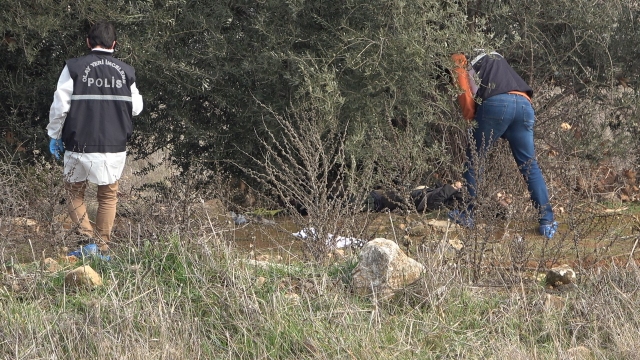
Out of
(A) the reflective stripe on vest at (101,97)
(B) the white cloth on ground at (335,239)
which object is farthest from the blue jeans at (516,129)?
(A) the reflective stripe on vest at (101,97)

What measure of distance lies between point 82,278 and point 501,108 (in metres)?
3.68

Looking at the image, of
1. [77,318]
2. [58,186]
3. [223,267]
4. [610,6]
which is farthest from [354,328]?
[610,6]

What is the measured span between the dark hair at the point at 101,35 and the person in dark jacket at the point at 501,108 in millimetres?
2517

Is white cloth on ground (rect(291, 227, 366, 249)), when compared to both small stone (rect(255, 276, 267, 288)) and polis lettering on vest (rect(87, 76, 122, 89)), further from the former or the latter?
polis lettering on vest (rect(87, 76, 122, 89))

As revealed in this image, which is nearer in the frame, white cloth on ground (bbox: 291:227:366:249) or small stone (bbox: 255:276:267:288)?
small stone (bbox: 255:276:267:288)

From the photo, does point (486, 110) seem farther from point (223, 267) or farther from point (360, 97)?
point (223, 267)

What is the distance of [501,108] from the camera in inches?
280

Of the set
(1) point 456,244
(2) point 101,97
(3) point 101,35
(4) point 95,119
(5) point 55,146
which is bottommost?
(1) point 456,244

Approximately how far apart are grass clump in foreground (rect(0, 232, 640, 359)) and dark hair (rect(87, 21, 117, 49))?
1870 mm

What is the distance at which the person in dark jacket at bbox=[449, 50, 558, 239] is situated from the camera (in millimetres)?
7043

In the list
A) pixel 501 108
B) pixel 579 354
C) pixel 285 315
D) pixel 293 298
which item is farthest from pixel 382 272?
pixel 501 108

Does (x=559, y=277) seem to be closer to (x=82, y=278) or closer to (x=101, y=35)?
(x=82, y=278)

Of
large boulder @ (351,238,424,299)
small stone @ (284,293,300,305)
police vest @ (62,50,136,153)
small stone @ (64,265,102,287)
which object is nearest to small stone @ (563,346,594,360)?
large boulder @ (351,238,424,299)

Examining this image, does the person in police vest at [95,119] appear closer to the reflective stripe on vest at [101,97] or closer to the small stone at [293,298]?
the reflective stripe on vest at [101,97]
